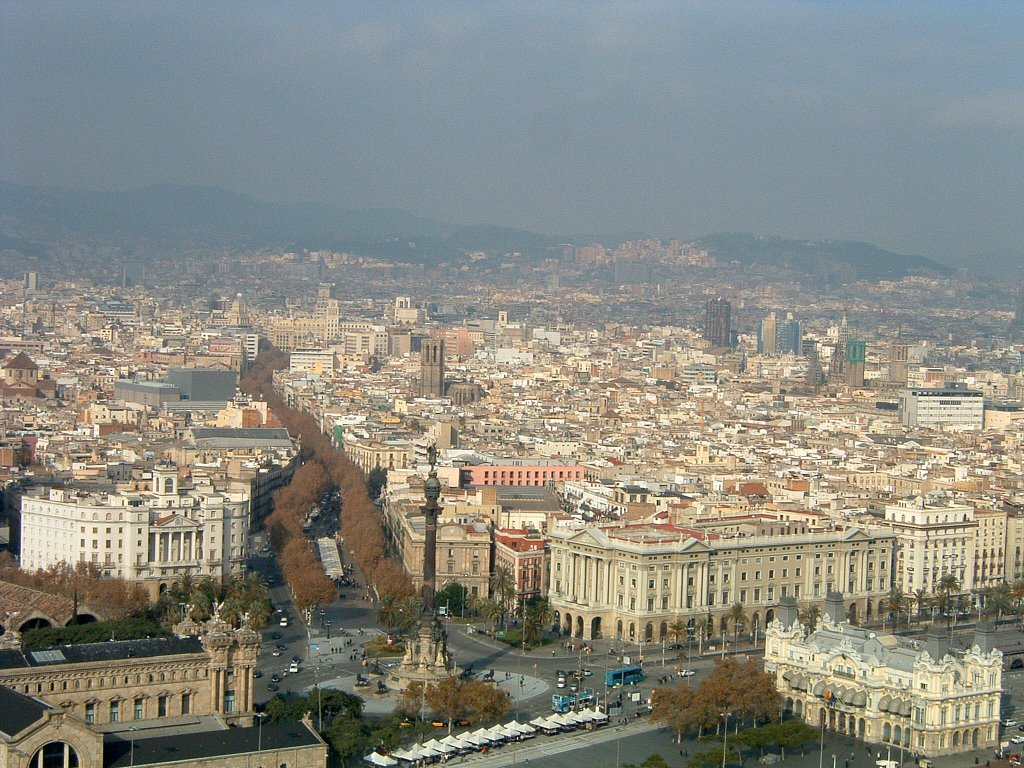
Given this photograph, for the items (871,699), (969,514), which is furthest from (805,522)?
(871,699)

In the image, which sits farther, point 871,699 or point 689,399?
point 689,399

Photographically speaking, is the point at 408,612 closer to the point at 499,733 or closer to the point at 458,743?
the point at 499,733

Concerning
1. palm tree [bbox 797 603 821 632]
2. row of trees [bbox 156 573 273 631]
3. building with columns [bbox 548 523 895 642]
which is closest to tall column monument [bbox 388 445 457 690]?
row of trees [bbox 156 573 273 631]

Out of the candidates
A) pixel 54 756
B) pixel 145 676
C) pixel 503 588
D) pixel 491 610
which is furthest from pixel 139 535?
pixel 54 756

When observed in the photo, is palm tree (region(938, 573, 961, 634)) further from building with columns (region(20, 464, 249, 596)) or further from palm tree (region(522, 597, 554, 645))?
building with columns (region(20, 464, 249, 596))

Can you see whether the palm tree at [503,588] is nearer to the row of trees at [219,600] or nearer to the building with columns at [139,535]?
the row of trees at [219,600]

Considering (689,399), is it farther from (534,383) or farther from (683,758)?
(683,758)
